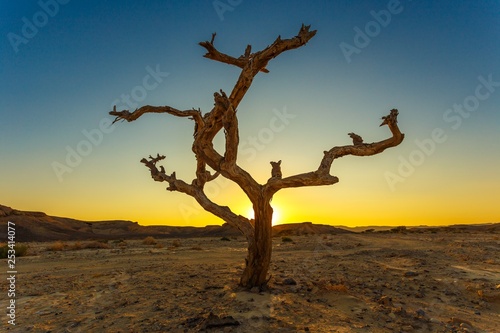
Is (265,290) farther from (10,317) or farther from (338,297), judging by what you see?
(10,317)

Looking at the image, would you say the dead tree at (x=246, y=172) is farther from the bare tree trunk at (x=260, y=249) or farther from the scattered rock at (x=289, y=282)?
the scattered rock at (x=289, y=282)

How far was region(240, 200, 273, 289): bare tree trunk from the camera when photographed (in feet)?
25.3

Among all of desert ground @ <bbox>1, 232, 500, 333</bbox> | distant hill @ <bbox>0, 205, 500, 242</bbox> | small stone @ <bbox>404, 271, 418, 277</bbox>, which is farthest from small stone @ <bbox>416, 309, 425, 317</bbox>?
distant hill @ <bbox>0, 205, 500, 242</bbox>

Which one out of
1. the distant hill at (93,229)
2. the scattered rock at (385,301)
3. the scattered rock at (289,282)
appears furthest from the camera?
the distant hill at (93,229)

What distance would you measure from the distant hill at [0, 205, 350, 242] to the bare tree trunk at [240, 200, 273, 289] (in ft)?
107

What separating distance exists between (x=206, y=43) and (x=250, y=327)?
589 cm

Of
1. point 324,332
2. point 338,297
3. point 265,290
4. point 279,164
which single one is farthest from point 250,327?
point 279,164

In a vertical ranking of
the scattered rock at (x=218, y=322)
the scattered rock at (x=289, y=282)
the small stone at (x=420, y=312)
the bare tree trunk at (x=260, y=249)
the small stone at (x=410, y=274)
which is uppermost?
the bare tree trunk at (x=260, y=249)

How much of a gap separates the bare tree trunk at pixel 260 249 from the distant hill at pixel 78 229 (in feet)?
107

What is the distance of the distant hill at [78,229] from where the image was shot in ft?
158

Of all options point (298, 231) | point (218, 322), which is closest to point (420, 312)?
point (218, 322)

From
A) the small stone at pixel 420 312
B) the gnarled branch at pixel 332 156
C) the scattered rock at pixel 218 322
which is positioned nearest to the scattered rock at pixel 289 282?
the gnarled branch at pixel 332 156

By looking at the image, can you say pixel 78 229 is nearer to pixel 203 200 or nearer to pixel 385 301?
pixel 203 200

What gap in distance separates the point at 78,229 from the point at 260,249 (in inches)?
2550
